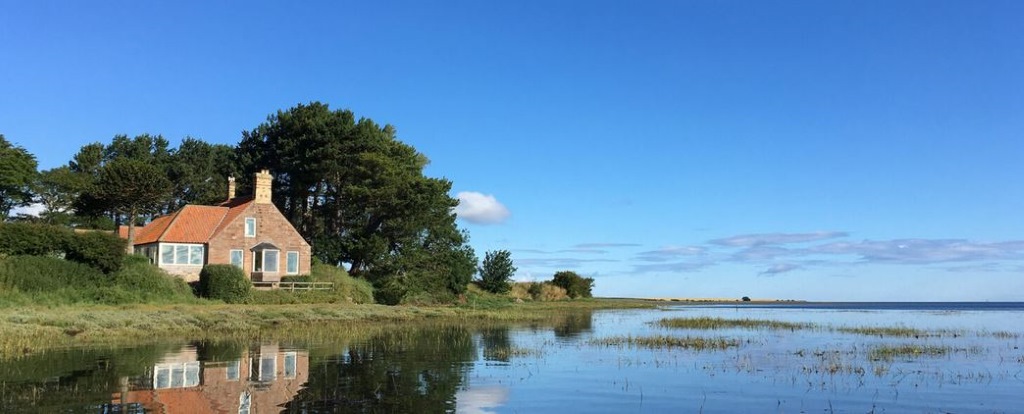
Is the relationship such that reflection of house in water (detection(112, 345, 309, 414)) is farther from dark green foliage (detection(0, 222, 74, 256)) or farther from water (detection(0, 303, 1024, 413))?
dark green foliage (detection(0, 222, 74, 256))

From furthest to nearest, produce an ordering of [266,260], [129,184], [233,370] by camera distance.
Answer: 1. [266,260]
2. [129,184]
3. [233,370]

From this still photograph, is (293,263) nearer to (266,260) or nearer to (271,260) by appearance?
(271,260)

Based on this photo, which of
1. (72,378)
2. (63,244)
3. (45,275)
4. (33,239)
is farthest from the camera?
(63,244)

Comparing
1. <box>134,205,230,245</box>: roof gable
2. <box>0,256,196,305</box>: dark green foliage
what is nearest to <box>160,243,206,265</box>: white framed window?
<box>134,205,230,245</box>: roof gable

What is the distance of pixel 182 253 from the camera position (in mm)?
51938

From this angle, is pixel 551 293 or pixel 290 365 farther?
pixel 551 293

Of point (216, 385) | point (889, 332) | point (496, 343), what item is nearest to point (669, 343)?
point (496, 343)

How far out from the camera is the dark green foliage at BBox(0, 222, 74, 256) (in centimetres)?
4047

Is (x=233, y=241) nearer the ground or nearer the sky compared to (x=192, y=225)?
nearer the ground

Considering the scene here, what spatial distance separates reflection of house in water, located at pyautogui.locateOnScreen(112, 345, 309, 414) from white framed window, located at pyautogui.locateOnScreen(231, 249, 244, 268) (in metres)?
32.0

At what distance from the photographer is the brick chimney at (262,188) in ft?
181

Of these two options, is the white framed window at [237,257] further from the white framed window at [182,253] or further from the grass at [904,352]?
the grass at [904,352]

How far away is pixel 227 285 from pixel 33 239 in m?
10.7

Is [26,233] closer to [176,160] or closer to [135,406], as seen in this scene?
[135,406]
